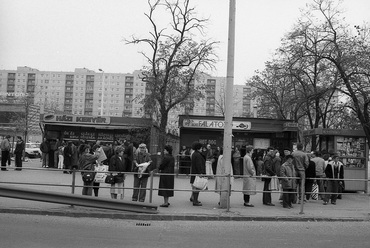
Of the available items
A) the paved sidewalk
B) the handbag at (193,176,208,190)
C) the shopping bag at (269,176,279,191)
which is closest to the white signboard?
the paved sidewalk

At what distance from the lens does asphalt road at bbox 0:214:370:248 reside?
23.7 feet

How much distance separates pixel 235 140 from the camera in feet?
80.4

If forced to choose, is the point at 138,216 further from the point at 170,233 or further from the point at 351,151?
the point at 351,151

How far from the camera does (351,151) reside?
625 inches

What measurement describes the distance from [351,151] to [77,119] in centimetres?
1538

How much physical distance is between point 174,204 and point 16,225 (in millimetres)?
4707

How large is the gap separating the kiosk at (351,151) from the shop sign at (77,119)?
511 inches

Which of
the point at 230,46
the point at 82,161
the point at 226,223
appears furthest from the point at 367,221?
the point at 82,161

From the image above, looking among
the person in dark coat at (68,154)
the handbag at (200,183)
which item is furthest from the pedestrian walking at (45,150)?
the handbag at (200,183)

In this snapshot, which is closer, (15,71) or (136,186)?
(136,186)

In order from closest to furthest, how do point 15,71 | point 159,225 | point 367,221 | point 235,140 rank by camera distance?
1. point 159,225
2. point 367,221
3. point 235,140
4. point 15,71

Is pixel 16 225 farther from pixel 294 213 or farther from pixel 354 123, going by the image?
pixel 354 123

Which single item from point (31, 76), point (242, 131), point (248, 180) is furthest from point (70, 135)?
point (31, 76)

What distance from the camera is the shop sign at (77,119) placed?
23344 millimetres
